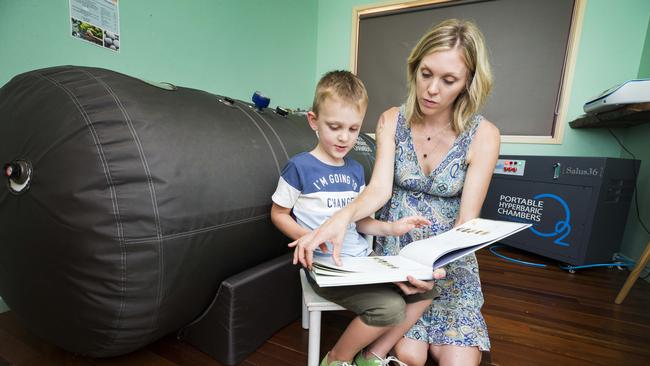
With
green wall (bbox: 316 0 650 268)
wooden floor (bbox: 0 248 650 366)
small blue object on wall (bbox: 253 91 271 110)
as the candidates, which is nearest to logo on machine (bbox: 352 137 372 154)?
small blue object on wall (bbox: 253 91 271 110)

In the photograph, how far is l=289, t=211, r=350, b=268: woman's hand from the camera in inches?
24.0

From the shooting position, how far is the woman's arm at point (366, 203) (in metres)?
0.62

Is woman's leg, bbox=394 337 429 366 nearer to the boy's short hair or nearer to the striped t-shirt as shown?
the striped t-shirt

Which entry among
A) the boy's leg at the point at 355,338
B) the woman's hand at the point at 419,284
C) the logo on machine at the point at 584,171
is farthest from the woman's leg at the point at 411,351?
the logo on machine at the point at 584,171

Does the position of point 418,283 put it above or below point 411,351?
above

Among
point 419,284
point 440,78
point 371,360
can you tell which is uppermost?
point 440,78

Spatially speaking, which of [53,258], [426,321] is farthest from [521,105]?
[53,258]

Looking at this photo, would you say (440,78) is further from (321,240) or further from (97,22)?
(97,22)

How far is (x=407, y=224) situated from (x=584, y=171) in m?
1.46

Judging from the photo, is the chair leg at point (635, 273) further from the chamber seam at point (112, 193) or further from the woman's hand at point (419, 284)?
the chamber seam at point (112, 193)

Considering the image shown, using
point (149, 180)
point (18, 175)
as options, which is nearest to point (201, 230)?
point (149, 180)

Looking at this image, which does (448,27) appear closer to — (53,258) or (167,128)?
(167,128)

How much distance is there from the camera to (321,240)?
0.63 m

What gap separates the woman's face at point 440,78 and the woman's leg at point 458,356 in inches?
25.3
